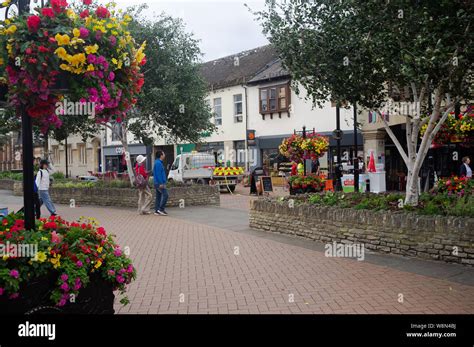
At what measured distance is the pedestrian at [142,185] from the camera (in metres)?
14.4

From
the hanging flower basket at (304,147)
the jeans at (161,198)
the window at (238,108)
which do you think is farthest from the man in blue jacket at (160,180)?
the window at (238,108)

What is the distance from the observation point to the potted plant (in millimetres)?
3967

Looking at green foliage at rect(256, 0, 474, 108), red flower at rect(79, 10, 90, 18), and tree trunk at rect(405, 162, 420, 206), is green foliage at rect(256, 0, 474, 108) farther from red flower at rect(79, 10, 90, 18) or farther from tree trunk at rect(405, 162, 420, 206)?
red flower at rect(79, 10, 90, 18)

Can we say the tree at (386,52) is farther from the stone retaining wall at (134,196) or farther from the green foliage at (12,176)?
the green foliage at (12,176)

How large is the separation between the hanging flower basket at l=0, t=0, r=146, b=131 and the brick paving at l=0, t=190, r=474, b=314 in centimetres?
269

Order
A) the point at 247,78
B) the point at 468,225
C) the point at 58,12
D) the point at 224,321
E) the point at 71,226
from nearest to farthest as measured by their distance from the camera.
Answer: the point at 58,12 → the point at 71,226 → the point at 224,321 → the point at 468,225 → the point at 247,78

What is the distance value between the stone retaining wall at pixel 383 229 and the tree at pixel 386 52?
1.27 meters

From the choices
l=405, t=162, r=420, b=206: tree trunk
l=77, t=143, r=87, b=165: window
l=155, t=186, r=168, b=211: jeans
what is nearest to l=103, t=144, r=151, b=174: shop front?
l=77, t=143, r=87, b=165: window

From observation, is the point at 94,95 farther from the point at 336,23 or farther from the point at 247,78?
the point at 247,78

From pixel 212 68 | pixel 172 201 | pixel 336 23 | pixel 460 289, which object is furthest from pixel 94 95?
pixel 212 68

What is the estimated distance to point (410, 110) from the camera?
1017 cm

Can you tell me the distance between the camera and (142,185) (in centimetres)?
1440

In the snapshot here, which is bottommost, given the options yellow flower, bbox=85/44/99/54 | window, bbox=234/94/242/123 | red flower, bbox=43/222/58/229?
red flower, bbox=43/222/58/229

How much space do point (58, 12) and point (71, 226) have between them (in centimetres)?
211
